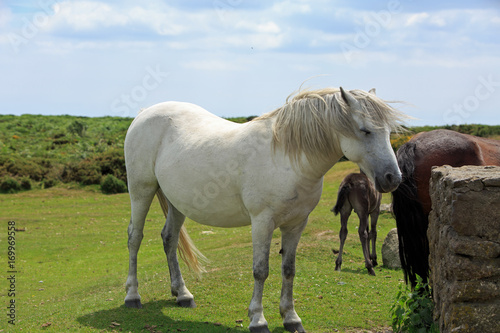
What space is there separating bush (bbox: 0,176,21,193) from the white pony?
20443 mm

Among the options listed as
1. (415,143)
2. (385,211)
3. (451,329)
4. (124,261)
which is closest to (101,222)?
(124,261)

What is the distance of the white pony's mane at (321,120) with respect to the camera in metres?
5.38

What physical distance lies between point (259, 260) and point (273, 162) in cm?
115

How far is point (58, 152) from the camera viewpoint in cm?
3606

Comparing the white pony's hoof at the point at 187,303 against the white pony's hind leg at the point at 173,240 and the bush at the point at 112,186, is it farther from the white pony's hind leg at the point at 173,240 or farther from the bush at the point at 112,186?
the bush at the point at 112,186

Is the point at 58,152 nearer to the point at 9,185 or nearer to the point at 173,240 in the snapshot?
the point at 9,185

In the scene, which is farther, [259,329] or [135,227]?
[135,227]

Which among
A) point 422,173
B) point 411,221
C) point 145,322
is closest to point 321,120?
point 422,173

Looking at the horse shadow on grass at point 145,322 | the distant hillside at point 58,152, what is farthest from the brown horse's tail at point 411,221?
the distant hillside at point 58,152

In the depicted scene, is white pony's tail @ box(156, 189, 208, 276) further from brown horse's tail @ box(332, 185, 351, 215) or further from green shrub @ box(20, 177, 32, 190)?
green shrub @ box(20, 177, 32, 190)

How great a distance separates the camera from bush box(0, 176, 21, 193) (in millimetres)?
24969

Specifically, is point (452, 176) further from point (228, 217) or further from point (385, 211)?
point (385, 211)

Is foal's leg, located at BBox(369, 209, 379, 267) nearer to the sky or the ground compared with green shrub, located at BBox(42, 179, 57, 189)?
nearer to the ground

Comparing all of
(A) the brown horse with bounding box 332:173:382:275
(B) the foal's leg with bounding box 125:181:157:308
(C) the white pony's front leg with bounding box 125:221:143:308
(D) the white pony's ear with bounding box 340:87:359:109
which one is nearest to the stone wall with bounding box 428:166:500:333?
(D) the white pony's ear with bounding box 340:87:359:109
